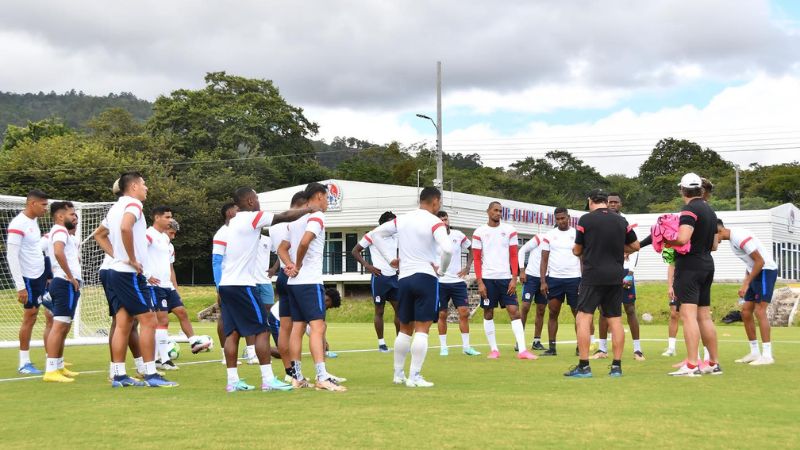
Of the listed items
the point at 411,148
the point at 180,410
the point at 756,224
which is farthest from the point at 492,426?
the point at 411,148

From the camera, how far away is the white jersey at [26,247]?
42.0 feet

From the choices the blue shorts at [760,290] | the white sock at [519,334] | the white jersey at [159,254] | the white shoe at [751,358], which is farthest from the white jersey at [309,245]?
the white shoe at [751,358]

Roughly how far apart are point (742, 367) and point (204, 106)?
70323 mm

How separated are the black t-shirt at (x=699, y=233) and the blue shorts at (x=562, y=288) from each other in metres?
3.92

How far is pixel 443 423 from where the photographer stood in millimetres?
7473

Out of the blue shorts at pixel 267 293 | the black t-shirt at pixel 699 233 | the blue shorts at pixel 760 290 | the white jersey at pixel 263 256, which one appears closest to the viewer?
the black t-shirt at pixel 699 233

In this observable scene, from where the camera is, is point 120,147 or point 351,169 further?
point 351,169

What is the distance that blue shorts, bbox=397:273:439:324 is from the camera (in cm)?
1041

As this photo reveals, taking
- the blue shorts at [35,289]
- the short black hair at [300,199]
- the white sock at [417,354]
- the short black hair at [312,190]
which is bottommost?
the white sock at [417,354]

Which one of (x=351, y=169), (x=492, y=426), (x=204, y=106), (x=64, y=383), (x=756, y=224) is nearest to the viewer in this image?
(x=492, y=426)

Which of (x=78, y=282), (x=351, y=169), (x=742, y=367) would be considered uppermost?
(x=351, y=169)

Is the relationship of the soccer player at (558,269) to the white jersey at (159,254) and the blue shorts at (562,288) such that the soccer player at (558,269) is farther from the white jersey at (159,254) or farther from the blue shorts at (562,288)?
the white jersey at (159,254)

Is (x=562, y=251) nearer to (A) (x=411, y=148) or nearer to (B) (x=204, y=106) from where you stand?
(B) (x=204, y=106)

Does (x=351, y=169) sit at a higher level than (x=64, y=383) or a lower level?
higher
